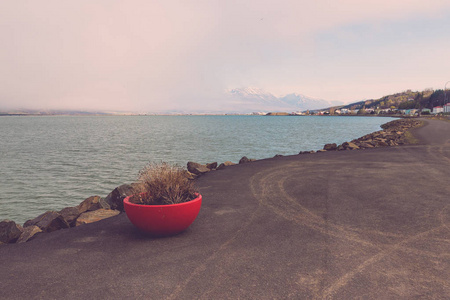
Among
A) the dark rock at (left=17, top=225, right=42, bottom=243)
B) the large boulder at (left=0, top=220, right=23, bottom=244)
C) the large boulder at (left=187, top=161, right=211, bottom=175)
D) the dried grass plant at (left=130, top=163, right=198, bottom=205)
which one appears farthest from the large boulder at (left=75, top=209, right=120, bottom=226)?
the large boulder at (left=187, top=161, right=211, bottom=175)

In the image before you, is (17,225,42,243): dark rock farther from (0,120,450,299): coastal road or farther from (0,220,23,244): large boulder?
(0,120,450,299): coastal road

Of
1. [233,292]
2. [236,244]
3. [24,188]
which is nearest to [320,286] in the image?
[233,292]

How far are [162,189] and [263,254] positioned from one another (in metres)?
2.37

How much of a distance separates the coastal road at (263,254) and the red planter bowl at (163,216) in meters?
0.25

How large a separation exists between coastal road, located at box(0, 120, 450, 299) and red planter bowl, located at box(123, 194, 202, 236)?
0.25 m

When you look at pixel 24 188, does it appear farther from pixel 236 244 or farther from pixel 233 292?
pixel 233 292

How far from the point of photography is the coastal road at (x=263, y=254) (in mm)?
4289

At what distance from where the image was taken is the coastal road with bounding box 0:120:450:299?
4.29m

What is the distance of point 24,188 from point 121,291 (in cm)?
1870

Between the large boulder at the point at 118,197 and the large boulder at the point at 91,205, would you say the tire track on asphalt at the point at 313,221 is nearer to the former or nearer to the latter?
the large boulder at the point at 118,197

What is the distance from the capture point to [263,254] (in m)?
5.40

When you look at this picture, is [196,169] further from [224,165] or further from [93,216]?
[93,216]

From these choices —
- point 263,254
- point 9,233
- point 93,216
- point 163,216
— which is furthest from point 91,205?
point 263,254

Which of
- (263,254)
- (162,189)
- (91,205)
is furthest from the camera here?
(91,205)
